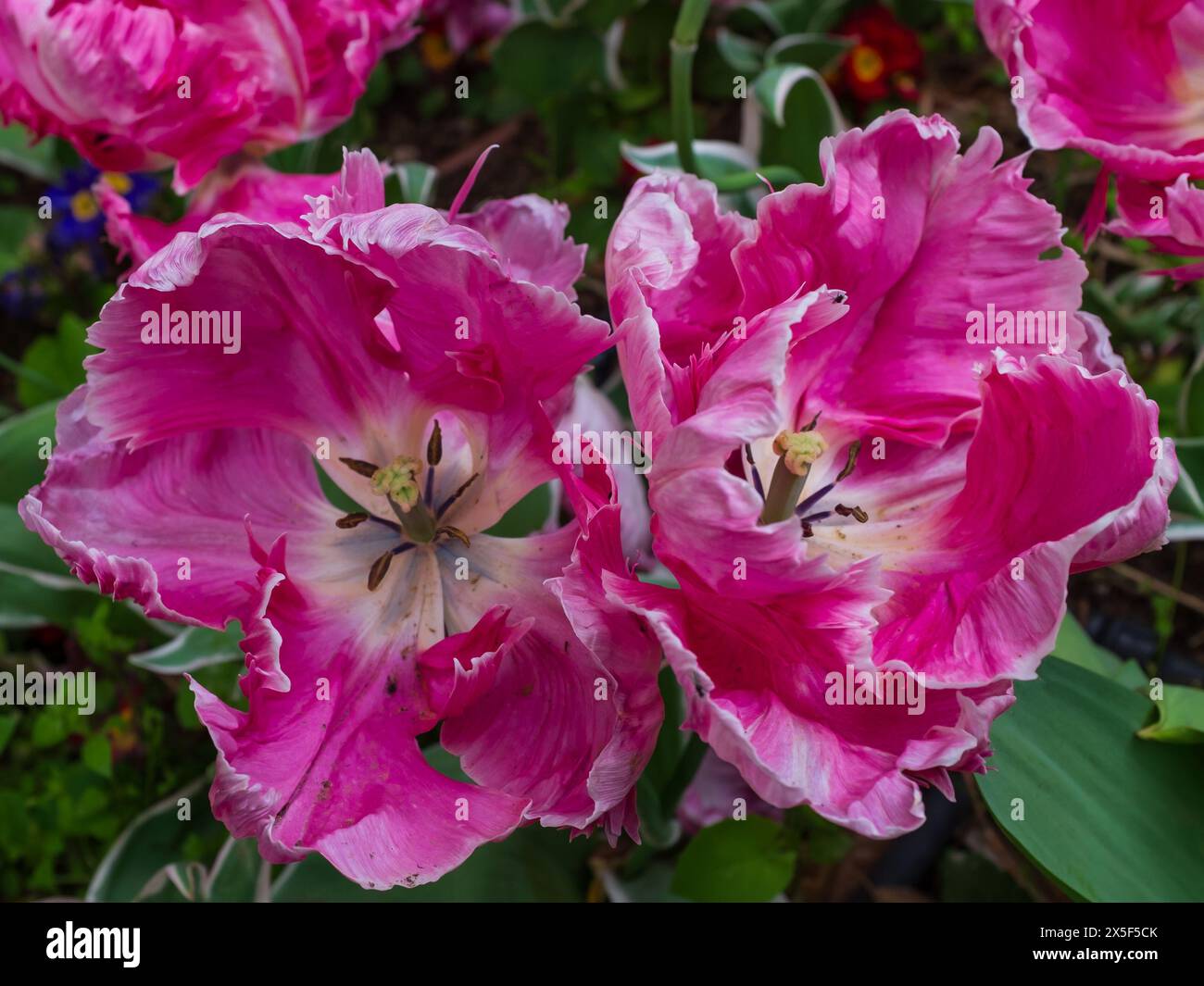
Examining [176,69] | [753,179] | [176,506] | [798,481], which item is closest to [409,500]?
[176,506]

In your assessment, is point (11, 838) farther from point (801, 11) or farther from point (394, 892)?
point (801, 11)

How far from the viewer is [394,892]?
0.97m

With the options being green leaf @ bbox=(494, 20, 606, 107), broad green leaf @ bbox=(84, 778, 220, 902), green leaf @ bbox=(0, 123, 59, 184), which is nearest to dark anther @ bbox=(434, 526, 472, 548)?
broad green leaf @ bbox=(84, 778, 220, 902)

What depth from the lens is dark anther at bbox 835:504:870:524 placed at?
76cm

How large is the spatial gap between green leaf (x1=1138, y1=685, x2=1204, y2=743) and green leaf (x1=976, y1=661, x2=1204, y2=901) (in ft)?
0.05

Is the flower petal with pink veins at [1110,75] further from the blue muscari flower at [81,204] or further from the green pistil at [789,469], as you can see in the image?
the blue muscari flower at [81,204]

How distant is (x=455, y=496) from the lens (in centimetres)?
79

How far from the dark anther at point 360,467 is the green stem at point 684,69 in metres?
0.42

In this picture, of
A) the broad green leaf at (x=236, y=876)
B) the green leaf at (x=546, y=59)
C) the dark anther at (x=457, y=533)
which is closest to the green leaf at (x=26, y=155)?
the green leaf at (x=546, y=59)

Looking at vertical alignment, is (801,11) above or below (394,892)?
above

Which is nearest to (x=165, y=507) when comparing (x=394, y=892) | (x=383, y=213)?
(x=383, y=213)

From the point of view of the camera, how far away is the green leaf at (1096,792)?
0.74 m

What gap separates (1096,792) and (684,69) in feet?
2.09
